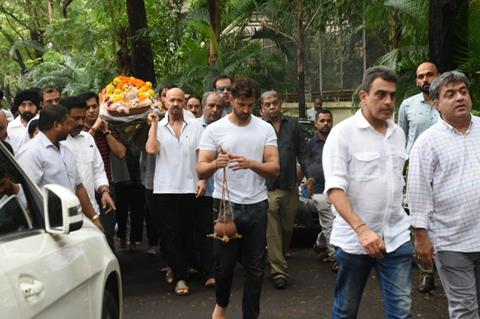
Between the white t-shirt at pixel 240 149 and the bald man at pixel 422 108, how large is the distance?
2.17 meters

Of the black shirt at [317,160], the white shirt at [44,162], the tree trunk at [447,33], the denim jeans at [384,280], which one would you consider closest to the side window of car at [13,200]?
the denim jeans at [384,280]

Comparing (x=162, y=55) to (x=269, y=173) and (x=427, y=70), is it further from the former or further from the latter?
(x=269, y=173)

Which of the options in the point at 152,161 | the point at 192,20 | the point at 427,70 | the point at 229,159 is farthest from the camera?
the point at 192,20

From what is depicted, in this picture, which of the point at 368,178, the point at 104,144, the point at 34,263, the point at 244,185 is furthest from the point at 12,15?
the point at 34,263

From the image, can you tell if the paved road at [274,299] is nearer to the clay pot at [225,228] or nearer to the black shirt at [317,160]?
the black shirt at [317,160]

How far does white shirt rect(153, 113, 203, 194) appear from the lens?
781 cm

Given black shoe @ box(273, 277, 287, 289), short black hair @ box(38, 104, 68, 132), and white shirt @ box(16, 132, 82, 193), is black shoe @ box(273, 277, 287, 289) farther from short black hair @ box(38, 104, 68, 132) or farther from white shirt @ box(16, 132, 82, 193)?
short black hair @ box(38, 104, 68, 132)

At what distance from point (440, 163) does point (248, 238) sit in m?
1.86

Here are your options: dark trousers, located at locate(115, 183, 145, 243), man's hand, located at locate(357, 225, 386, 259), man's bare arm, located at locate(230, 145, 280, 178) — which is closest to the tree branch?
dark trousers, located at locate(115, 183, 145, 243)

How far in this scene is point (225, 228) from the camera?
5.74 meters

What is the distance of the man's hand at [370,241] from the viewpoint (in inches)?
172

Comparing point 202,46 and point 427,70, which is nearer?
point 427,70

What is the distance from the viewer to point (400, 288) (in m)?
4.56

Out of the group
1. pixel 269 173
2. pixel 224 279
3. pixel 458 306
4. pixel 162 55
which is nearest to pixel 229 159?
pixel 269 173
